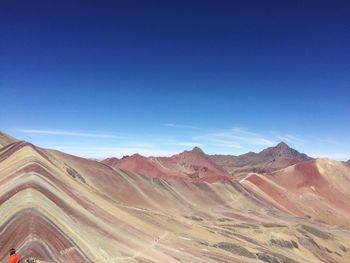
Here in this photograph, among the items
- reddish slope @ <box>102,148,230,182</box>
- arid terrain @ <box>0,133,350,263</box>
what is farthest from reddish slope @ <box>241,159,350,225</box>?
reddish slope @ <box>102,148,230,182</box>

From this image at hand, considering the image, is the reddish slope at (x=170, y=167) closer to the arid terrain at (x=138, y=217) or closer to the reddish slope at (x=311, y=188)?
the reddish slope at (x=311, y=188)

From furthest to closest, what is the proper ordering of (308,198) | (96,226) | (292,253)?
(308,198)
(292,253)
(96,226)

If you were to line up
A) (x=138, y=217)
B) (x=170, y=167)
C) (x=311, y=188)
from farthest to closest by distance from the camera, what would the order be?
(x=170, y=167) < (x=311, y=188) < (x=138, y=217)

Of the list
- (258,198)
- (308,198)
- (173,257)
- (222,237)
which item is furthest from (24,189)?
(308,198)

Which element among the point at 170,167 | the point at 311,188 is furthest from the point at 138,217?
the point at 311,188

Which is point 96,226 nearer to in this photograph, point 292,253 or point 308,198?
point 292,253

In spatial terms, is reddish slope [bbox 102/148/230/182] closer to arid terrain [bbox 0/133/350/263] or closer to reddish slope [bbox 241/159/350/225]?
reddish slope [bbox 241/159/350/225]

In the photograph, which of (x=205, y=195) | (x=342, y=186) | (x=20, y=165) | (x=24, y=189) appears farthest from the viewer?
(x=342, y=186)

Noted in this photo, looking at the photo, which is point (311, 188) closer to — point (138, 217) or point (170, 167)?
point (170, 167)
